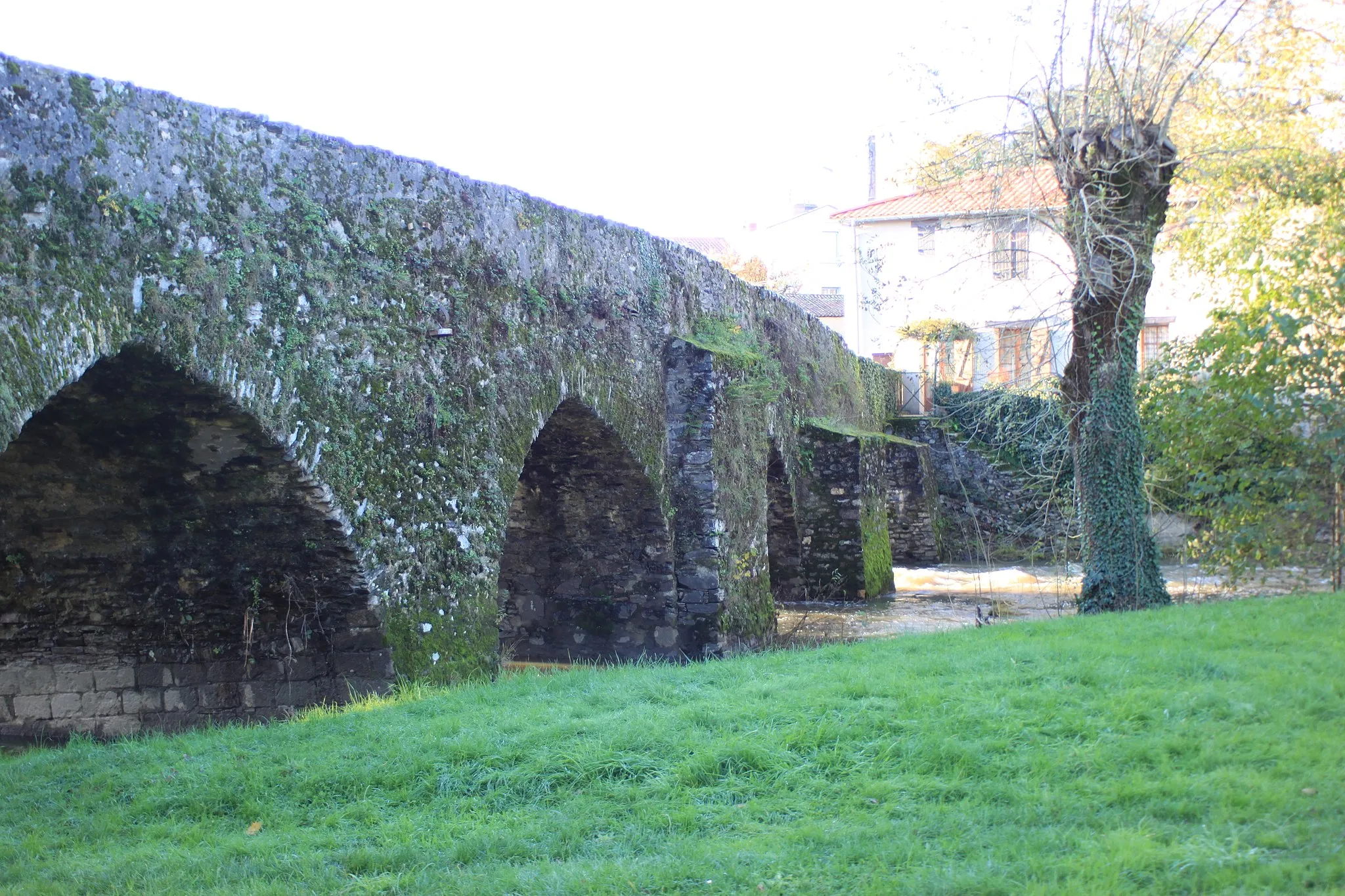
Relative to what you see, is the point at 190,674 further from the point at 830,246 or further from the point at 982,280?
the point at 830,246

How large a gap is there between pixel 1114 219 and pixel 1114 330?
0.91 meters

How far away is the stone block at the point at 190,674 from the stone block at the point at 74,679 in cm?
53

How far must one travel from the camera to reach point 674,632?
354 inches

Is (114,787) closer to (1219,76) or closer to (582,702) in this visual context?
(582,702)

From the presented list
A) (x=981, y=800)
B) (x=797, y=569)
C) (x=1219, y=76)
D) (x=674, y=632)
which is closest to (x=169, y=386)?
(x=981, y=800)

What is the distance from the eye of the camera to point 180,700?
652cm

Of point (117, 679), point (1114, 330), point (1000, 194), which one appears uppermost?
point (1000, 194)

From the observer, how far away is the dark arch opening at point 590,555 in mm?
8992

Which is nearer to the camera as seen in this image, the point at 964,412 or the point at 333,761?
the point at 333,761

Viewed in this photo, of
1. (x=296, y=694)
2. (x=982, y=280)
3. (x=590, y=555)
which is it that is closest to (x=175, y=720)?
(x=296, y=694)

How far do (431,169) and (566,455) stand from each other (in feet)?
9.53

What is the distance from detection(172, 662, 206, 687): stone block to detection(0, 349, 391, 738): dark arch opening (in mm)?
13

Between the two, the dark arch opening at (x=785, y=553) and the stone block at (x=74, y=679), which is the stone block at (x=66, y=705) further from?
the dark arch opening at (x=785, y=553)

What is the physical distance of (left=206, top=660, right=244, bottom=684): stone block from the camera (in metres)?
6.47
